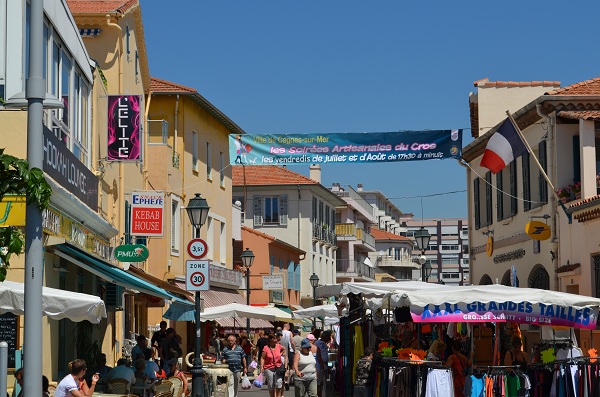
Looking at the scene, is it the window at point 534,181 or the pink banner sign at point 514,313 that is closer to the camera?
the pink banner sign at point 514,313

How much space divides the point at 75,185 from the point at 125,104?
5.58 m

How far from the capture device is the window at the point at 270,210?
67812 millimetres

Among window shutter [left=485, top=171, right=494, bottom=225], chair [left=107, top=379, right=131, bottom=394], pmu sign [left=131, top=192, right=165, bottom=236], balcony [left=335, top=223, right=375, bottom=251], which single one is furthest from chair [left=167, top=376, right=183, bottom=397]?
balcony [left=335, top=223, right=375, bottom=251]

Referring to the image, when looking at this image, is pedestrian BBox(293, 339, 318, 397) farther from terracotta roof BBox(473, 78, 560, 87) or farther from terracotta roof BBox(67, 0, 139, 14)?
terracotta roof BBox(473, 78, 560, 87)

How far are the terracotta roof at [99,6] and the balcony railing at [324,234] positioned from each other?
42594mm

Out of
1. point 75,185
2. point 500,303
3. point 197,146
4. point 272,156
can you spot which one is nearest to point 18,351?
point 75,185

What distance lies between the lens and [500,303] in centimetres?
1672

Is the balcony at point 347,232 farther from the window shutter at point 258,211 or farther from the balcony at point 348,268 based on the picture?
the window shutter at point 258,211

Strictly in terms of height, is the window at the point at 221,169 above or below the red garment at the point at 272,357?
above

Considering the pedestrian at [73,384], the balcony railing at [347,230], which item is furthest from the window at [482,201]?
the balcony railing at [347,230]

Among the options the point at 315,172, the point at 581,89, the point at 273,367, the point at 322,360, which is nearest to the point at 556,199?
the point at 581,89

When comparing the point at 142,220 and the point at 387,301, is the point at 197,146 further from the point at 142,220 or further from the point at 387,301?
the point at 387,301

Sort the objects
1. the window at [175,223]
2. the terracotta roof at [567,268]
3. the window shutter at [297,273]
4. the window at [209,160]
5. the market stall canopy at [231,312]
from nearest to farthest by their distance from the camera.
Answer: the terracotta roof at [567,268], the market stall canopy at [231,312], the window at [175,223], the window at [209,160], the window shutter at [297,273]

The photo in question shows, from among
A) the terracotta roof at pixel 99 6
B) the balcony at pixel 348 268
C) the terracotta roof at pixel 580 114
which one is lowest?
the balcony at pixel 348 268
